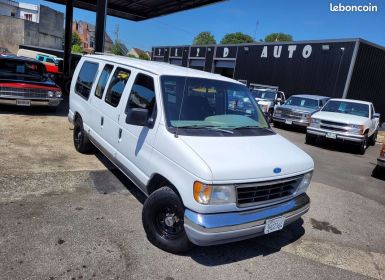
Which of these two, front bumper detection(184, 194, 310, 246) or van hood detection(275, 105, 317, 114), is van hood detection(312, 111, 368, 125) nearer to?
van hood detection(275, 105, 317, 114)

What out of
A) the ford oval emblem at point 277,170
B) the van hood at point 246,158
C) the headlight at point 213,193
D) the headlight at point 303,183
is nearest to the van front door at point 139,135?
the van hood at point 246,158

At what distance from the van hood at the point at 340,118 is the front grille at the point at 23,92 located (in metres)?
9.23

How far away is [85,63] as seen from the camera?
6.86 m

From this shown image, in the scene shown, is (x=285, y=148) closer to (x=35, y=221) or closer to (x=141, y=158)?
(x=141, y=158)

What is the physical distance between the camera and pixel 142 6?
17484 millimetres

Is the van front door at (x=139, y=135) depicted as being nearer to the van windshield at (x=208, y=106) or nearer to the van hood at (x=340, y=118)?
the van windshield at (x=208, y=106)

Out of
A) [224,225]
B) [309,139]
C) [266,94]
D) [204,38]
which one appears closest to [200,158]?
[224,225]

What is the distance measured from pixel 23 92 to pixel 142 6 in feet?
32.0

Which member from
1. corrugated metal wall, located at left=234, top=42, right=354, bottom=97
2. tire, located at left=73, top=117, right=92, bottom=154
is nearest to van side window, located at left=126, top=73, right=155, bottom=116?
tire, located at left=73, top=117, right=92, bottom=154

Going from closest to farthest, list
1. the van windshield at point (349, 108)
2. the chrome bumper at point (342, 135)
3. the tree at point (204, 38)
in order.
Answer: the chrome bumper at point (342, 135), the van windshield at point (349, 108), the tree at point (204, 38)

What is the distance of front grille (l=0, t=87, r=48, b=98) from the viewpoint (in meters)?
9.61

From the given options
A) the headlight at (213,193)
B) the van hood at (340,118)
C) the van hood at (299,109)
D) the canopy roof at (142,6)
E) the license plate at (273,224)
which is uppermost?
the canopy roof at (142,6)

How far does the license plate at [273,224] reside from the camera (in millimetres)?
3599

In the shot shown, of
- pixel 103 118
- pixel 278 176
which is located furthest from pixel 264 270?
pixel 103 118
